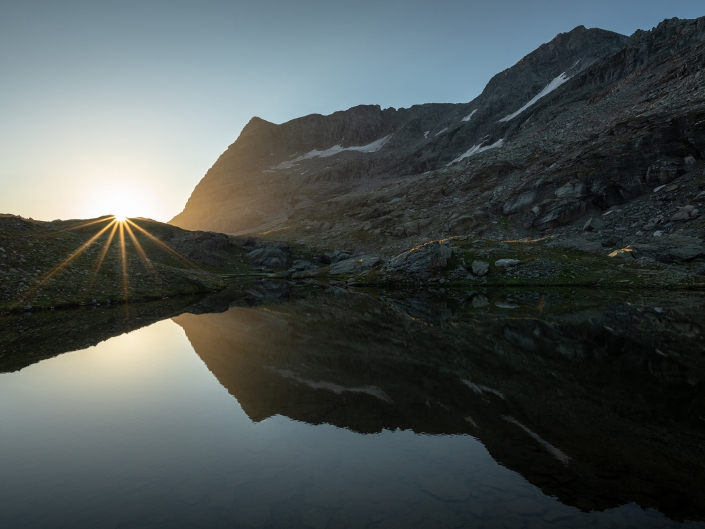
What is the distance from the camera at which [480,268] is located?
60344mm

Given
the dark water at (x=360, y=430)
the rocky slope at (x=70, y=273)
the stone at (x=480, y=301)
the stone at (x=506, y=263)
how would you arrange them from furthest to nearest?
the stone at (x=506, y=263) → the rocky slope at (x=70, y=273) → the stone at (x=480, y=301) → the dark water at (x=360, y=430)

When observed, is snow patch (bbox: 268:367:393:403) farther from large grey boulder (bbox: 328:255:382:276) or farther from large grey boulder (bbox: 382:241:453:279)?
large grey boulder (bbox: 328:255:382:276)

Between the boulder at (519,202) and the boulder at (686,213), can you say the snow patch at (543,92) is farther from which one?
the boulder at (686,213)

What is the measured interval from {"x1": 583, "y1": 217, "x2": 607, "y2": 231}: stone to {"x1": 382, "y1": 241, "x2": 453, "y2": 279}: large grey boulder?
36386 mm

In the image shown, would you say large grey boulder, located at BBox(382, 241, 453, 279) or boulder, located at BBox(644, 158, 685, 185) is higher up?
boulder, located at BBox(644, 158, 685, 185)

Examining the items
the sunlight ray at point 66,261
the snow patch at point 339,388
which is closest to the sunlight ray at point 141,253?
the sunlight ray at point 66,261

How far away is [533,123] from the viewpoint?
153750 millimetres

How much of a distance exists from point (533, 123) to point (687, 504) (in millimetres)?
175513

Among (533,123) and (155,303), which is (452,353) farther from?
(533,123)

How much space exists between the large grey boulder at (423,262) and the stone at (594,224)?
36386mm

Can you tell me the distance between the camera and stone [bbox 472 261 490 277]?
5959 cm

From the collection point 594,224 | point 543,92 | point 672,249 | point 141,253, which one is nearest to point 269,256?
point 141,253

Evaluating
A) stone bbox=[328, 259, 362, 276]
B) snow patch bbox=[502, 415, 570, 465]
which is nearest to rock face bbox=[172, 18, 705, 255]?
stone bbox=[328, 259, 362, 276]

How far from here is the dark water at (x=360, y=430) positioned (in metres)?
8.15
